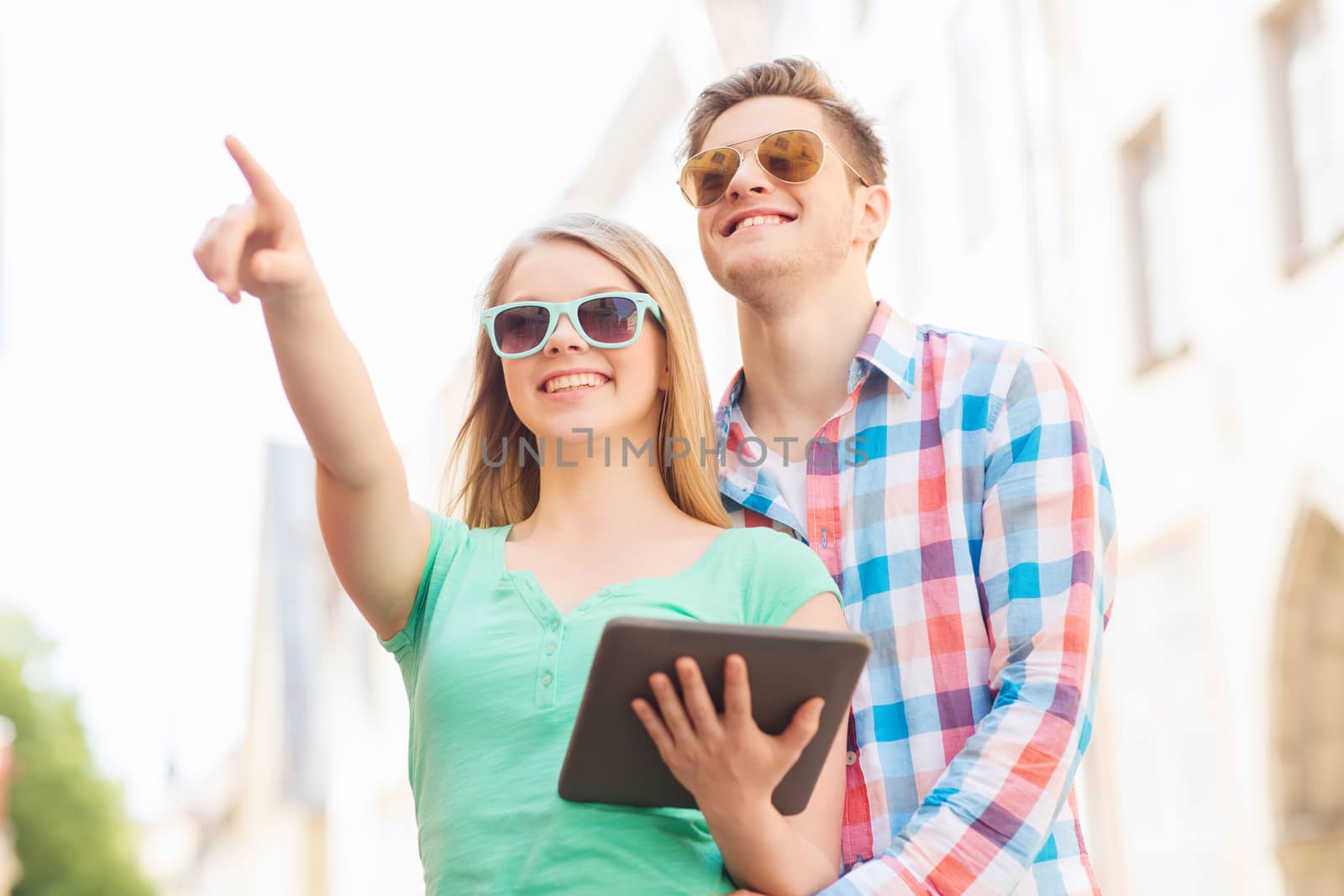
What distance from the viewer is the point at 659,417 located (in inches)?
98.2

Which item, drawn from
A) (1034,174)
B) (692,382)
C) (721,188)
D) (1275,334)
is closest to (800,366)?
(721,188)

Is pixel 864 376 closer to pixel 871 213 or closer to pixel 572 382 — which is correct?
pixel 871 213

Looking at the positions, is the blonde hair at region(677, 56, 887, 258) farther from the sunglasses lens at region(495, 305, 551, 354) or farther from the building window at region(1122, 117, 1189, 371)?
the building window at region(1122, 117, 1189, 371)

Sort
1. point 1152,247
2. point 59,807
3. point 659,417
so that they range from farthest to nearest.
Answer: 1. point 59,807
2. point 1152,247
3. point 659,417

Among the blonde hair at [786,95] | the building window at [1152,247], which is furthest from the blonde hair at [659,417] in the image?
the building window at [1152,247]

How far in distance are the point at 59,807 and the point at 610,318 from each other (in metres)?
33.3

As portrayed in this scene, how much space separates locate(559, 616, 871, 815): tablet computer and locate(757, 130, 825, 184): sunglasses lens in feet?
5.42

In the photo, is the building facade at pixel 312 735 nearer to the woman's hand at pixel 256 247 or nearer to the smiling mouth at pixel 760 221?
the smiling mouth at pixel 760 221

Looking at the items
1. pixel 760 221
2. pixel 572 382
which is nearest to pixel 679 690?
pixel 572 382

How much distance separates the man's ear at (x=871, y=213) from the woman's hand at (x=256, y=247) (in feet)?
6.06

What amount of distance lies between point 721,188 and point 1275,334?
19.2 ft

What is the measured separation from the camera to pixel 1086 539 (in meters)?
2.58

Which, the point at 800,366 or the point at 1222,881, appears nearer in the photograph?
the point at 800,366

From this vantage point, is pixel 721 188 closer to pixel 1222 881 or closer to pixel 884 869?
pixel 884 869
